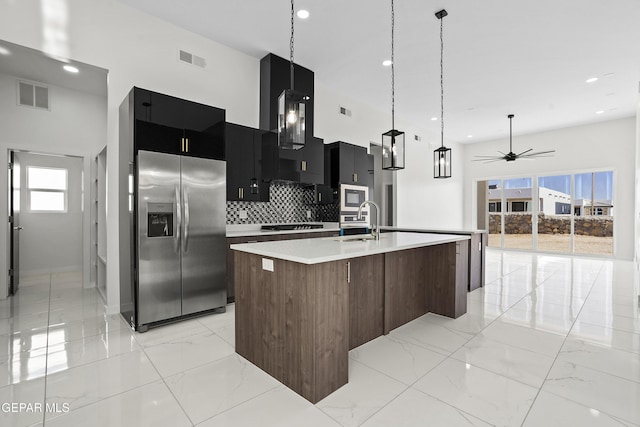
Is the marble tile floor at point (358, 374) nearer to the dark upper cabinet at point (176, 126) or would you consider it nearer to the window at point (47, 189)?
the dark upper cabinet at point (176, 126)

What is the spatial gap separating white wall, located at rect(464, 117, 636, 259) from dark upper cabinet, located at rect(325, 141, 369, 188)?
639 centimetres

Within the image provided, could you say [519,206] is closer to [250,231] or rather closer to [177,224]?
[250,231]

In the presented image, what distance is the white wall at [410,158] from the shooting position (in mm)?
5871

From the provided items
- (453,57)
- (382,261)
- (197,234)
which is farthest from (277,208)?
(453,57)

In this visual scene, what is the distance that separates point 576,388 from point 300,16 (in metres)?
4.46

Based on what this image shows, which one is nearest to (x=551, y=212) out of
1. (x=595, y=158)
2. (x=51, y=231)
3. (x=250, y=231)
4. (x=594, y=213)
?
(x=594, y=213)

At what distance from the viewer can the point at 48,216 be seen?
18.0ft

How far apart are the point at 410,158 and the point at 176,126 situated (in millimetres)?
6263

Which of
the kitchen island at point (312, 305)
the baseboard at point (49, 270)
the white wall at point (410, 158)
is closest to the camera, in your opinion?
the kitchen island at point (312, 305)

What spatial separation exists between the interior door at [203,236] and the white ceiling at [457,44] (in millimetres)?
2013

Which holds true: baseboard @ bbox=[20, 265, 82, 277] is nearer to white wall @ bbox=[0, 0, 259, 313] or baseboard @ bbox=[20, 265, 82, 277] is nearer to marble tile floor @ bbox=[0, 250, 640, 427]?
white wall @ bbox=[0, 0, 259, 313]

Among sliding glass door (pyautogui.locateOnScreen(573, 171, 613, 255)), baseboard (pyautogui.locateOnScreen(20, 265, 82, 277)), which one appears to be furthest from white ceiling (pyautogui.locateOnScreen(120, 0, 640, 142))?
baseboard (pyautogui.locateOnScreen(20, 265, 82, 277))

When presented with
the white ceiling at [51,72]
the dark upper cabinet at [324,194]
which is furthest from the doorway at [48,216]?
the dark upper cabinet at [324,194]

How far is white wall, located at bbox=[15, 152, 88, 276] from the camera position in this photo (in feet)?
17.4
